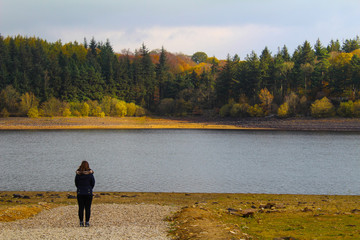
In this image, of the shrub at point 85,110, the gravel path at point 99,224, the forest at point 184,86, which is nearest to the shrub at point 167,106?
the forest at point 184,86

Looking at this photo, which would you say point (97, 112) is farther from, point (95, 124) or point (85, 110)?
point (95, 124)

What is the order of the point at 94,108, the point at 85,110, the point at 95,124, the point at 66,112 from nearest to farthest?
the point at 95,124, the point at 66,112, the point at 85,110, the point at 94,108

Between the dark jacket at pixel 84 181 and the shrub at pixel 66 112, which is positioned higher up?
the shrub at pixel 66 112

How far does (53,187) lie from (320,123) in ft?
Answer: 227

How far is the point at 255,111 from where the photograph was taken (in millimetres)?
91438

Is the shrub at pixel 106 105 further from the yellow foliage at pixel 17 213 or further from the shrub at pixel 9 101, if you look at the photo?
the yellow foliage at pixel 17 213

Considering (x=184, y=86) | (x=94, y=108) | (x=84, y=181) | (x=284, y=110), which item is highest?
(x=184, y=86)

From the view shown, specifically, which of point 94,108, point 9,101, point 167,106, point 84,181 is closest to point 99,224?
point 84,181

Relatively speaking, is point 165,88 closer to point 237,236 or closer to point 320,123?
point 320,123

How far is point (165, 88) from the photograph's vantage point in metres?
118

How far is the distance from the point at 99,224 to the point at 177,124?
83.9 metres

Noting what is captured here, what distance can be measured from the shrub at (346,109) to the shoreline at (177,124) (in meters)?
1.69

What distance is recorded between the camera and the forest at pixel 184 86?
8531 centimetres

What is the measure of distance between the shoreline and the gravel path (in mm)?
70783
